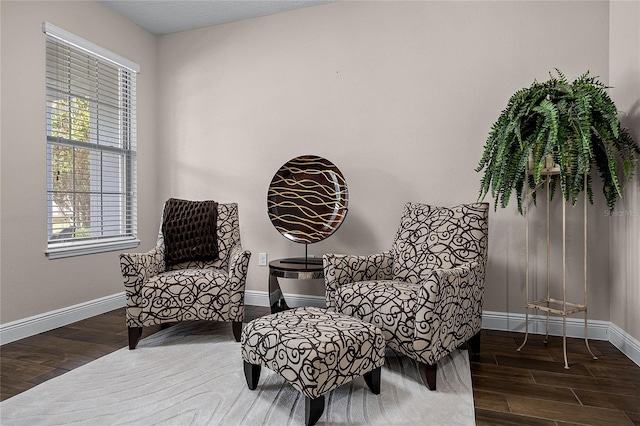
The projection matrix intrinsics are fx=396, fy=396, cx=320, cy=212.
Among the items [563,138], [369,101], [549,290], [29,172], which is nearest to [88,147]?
[29,172]

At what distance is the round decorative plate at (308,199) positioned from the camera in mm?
2922

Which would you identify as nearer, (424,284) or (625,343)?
(424,284)

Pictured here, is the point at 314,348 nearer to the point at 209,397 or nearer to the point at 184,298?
the point at 209,397

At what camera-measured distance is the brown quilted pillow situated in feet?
9.43

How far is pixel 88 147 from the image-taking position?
3221 mm

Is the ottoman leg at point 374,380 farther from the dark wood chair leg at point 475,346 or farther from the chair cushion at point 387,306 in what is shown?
the dark wood chair leg at point 475,346

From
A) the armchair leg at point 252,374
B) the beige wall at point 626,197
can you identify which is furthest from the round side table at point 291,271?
the beige wall at point 626,197

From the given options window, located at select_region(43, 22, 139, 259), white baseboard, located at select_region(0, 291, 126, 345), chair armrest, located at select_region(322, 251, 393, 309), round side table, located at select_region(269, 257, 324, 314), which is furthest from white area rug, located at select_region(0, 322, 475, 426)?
window, located at select_region(43, 22, 139, 259)

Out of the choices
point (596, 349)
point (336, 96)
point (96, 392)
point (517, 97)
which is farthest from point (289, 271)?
point (596, 349)

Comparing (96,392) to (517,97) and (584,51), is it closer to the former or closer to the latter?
(517,97)

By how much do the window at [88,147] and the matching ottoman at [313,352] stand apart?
2.04 m

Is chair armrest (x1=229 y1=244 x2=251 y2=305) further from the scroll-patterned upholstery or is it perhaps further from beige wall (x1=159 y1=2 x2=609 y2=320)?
beige wall (x1=159 y1=2 x2=609 y2=320)

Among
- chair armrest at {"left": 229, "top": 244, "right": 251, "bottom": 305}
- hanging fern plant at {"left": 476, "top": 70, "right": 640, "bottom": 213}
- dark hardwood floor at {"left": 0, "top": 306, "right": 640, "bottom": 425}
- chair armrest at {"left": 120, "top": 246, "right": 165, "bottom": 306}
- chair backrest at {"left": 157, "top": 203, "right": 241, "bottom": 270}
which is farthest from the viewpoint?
chair backrest at {"left": 157, "top": 203, "right": 241, "bottom": 270}

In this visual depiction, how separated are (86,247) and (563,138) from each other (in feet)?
11.1
